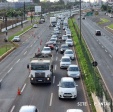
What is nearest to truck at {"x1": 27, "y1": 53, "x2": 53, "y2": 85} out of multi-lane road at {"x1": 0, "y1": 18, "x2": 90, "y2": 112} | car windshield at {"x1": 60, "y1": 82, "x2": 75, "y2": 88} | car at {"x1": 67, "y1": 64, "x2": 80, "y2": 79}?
multi-lane road at {"x1": 0, "y1": 18, "x2": 90, "y2": 112}

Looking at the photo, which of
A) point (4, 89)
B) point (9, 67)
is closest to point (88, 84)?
point (4, 89)

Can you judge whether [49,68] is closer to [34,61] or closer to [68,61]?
[34,61]

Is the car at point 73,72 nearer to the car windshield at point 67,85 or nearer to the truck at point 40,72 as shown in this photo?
the truck at point 40,72

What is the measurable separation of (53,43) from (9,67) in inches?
819

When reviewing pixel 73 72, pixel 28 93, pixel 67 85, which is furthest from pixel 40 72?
pixel 67 85

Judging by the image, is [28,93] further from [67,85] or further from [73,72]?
[73,72]

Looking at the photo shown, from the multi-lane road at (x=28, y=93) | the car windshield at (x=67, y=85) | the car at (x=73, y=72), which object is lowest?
the multi-lane road at (x=28, y=93)

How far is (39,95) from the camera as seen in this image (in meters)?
29.2

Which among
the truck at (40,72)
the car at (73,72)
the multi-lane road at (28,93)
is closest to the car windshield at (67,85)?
the multi-lane road at (28,93)

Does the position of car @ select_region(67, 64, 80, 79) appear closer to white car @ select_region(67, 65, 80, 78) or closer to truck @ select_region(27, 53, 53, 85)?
white car @ select_region(67, 65, 80, 78)

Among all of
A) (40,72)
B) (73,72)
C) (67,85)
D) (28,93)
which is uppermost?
(40,72)

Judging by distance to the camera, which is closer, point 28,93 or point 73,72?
point 28,93

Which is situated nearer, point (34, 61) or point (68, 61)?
point (34, 61)

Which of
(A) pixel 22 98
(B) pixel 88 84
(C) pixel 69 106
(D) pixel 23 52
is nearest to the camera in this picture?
(C) pixel 69 106
